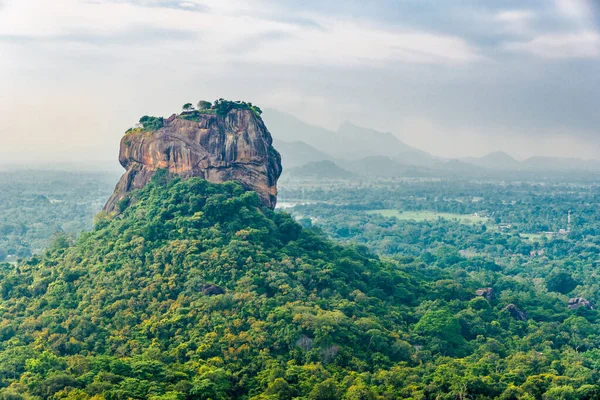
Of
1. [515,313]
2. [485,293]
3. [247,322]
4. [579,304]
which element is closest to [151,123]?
[247,322]

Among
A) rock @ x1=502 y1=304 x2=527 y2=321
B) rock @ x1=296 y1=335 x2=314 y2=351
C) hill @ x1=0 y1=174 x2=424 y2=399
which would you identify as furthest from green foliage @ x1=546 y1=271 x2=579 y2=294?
rock @ x1=296 y1=335 x2=314 y2=351

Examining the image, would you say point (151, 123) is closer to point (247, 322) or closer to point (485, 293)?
point (247, 322)

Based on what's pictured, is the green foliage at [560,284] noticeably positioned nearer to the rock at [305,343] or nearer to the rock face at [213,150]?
the rock face at [213,150]

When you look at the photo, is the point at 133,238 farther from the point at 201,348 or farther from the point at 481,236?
the point at 481,236

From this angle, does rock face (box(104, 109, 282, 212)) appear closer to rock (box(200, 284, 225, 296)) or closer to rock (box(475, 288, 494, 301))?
rock (box(200, 284, 225, 296))

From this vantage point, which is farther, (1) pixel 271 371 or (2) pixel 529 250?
(2) pixel 529 250

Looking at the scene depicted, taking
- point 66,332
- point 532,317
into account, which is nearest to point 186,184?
point 66,332
